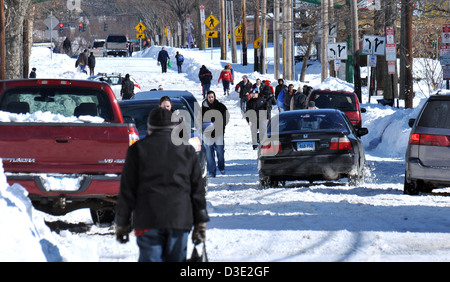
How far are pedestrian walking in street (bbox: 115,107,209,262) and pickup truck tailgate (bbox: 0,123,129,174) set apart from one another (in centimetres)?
377

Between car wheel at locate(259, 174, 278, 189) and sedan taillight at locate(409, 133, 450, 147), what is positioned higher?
sedan taillight at locate(409, 133, 450, 147)

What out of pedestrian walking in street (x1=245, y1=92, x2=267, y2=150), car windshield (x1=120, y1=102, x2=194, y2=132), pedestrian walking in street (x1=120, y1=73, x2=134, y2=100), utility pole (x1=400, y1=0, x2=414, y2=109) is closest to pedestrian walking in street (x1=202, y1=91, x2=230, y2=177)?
car windshield (x1=120, y1=102, x2=194, y2=132)

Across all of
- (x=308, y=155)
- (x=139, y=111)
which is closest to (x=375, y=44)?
(x=308, y=155)

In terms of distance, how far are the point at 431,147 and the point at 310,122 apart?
2.73m

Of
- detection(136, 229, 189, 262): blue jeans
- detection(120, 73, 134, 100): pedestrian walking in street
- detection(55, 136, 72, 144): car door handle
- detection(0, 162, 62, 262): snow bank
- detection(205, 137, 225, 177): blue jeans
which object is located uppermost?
detection(55, 136, 72, 144): car door handle

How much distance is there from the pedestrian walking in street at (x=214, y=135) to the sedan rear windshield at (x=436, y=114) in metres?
5.40

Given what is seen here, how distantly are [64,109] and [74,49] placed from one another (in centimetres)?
14252

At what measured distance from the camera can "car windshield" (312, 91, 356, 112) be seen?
25.8 metres

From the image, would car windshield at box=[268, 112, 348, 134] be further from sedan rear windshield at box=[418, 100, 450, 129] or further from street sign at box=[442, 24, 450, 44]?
street sign at box=[442, 24, 450, 44]

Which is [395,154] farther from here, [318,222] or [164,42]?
[164,42]

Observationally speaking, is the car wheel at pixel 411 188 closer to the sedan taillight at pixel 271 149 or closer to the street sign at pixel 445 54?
the sedan taillight at pixel 271 149

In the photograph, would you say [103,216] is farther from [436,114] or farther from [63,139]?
[436,114]

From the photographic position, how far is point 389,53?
110 feet
